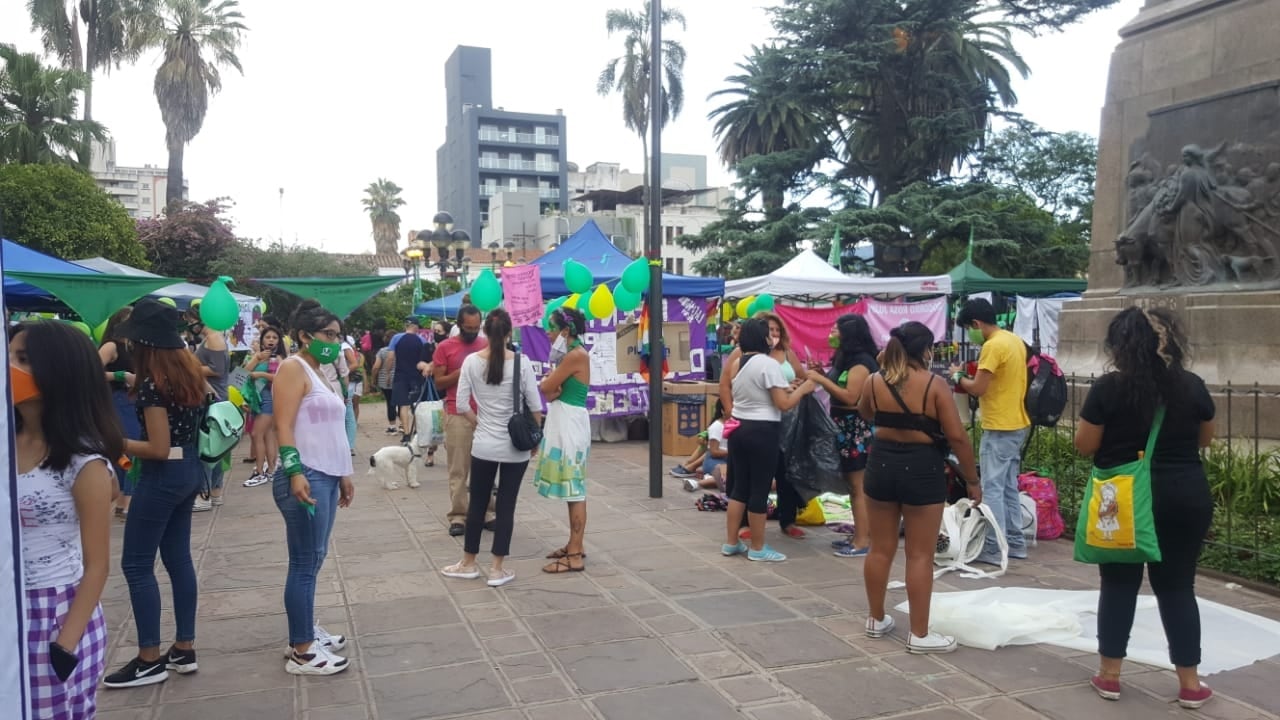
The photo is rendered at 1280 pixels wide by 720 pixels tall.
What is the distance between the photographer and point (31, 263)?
852 cm

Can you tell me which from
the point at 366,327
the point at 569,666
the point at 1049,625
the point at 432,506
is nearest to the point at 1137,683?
the point at 1049,625

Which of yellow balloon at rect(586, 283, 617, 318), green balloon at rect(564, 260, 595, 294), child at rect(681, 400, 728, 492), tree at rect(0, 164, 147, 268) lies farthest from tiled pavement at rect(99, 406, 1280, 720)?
tree at rect(0, 164, 147, 268)

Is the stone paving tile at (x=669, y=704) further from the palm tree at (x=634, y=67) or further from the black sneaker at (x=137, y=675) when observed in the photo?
the palm tree at (x=634, y=67)

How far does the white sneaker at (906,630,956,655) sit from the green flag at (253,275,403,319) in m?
7.06

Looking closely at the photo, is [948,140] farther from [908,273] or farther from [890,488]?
[890,488]

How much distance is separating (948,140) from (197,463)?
85.5 feet

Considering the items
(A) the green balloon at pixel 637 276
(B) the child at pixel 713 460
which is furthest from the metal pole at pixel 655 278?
(A) the green balloon at pixel 637 276

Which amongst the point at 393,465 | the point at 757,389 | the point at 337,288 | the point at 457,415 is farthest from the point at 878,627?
the point at 337,288

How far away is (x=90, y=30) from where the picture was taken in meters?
28.9

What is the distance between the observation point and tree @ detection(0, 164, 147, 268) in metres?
20.1

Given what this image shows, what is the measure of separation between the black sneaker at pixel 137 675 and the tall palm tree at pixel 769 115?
Answer: 25.6 m

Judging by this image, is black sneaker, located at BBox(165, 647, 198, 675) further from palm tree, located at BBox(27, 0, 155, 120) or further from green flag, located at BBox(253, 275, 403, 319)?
palm tree, located at BBox(27, 0, 155, 120)

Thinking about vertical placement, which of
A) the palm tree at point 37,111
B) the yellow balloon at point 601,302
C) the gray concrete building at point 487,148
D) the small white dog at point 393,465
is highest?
the gray concrete building at point 487,148

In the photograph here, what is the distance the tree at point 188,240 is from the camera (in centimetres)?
3238
